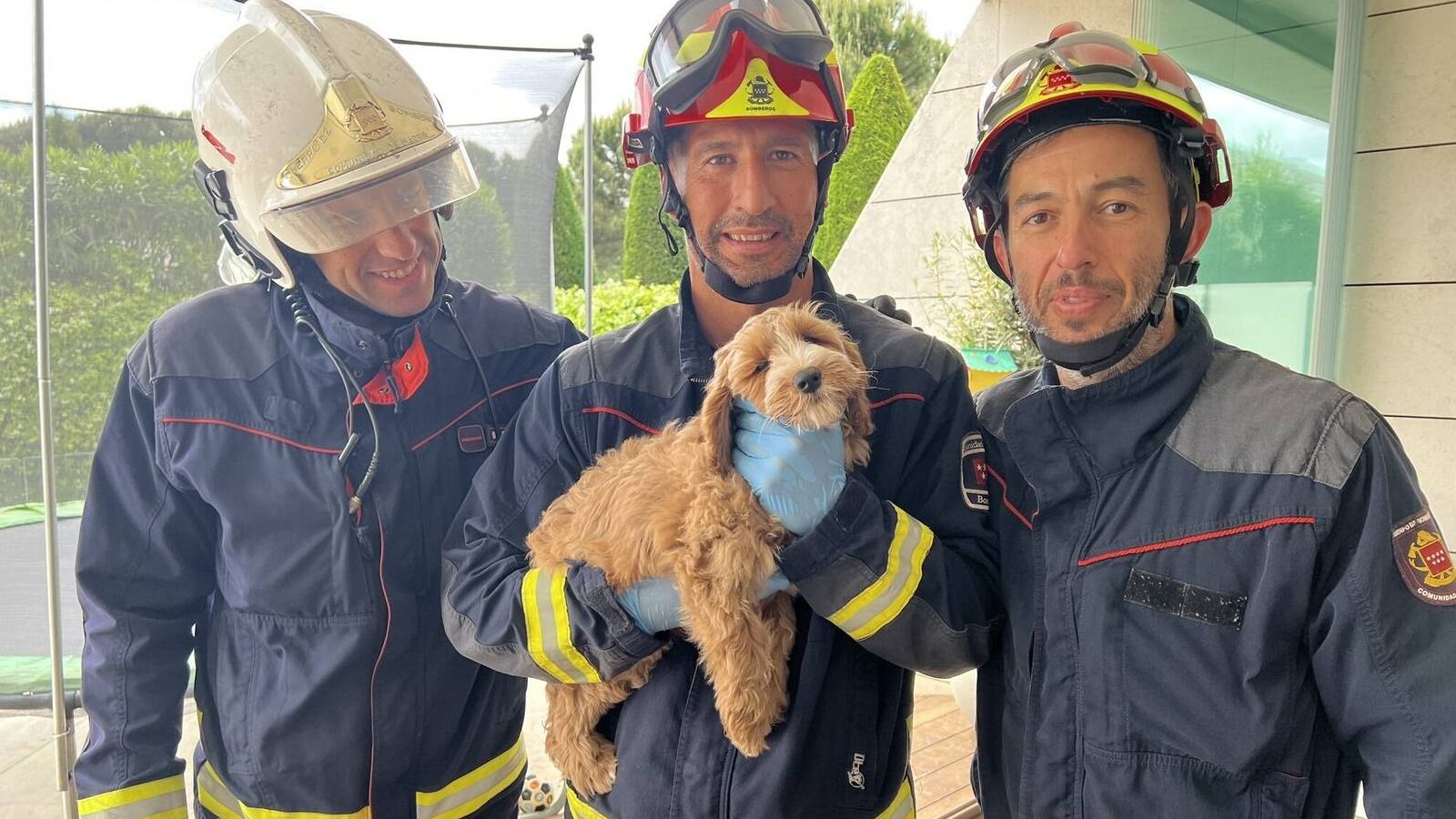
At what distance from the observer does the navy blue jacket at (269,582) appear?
98.7 inches

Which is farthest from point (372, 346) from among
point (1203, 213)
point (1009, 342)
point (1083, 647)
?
point (1009, 342)

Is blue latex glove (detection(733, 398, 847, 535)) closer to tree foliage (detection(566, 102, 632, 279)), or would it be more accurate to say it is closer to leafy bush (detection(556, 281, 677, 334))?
leafy bush (detection(556, 281, 677, 334))

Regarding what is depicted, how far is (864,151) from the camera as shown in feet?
49.0

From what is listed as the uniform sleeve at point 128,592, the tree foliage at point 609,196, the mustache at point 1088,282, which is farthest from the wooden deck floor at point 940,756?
the tree foliage at point 609,196

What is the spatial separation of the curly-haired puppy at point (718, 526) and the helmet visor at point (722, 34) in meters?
0.79

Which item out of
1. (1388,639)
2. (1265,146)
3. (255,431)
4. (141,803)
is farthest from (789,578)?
(1265,146)

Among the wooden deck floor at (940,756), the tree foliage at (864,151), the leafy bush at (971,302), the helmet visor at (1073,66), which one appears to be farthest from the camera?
the tree foliage at (864,151)

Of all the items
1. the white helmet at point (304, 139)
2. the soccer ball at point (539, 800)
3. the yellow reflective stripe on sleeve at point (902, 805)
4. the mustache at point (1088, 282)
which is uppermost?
the white helmet at point (304, 139)

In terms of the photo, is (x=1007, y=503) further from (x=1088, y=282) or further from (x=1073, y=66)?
(x=1073, y=66)

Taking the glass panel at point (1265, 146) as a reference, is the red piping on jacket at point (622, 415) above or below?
below

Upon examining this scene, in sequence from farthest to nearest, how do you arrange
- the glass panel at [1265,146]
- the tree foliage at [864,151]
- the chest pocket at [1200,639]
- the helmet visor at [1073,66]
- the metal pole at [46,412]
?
1. the tree foliage at [864,151]
2. the glass panel at [1265,146]
3. the metal pole at [46,412]
4. the helmet visor at [1073,66]
5. the chest pocket at [1200,639]

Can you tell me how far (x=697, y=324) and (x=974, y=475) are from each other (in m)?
0.89

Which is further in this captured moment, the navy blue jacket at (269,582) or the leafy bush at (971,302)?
the leafy bush at (971,302)

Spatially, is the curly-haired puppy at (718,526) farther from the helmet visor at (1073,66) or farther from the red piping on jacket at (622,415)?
the helmet visor at (1073,66)
